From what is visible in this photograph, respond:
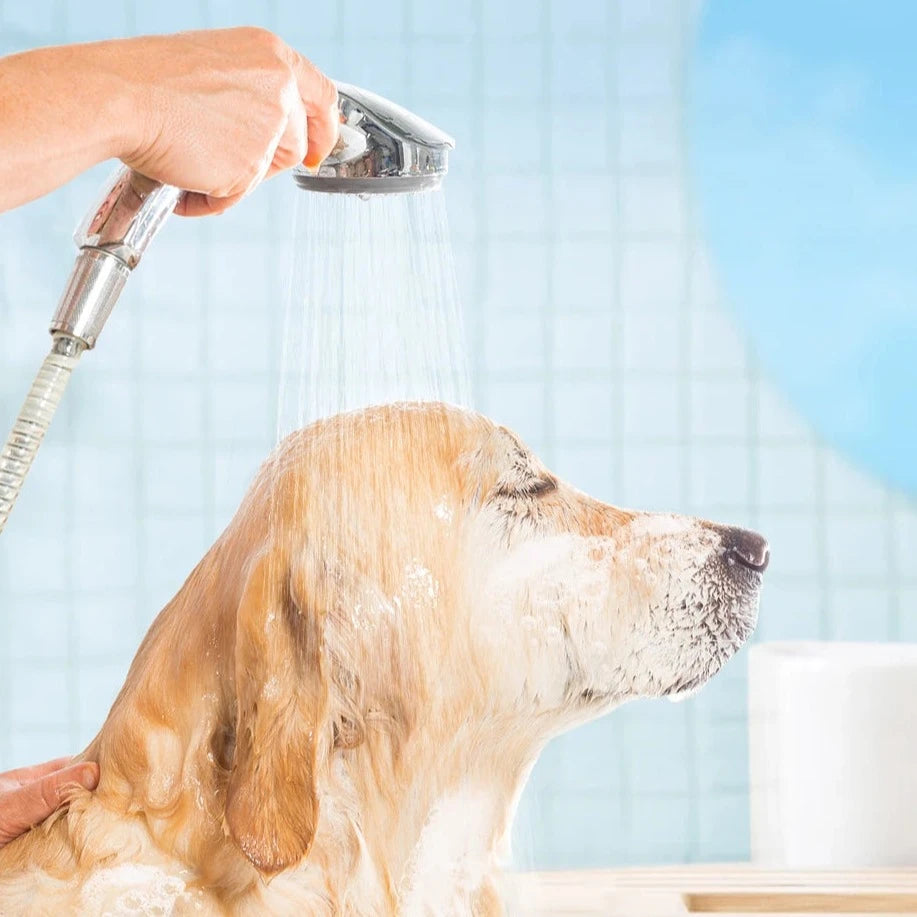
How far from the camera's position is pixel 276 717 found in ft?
2.62

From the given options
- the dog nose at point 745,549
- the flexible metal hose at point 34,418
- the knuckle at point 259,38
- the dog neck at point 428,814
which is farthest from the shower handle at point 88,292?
the dog nose at point 745,549

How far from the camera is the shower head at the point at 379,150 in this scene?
80 centimetres

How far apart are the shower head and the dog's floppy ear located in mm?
244

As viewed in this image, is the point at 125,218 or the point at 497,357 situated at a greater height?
the point at 497,357

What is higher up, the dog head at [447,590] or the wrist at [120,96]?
the wrist at [120,96]

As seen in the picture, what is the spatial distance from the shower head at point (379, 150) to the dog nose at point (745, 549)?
33 centimetres

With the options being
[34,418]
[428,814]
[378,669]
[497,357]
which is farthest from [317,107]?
[497,357]

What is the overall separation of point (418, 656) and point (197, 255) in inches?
68.3

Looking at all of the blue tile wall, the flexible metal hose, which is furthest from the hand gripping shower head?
the blue tile wall

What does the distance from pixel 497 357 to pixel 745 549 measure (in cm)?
155

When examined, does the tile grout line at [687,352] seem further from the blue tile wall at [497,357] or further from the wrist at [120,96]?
the wrist at [120,96]

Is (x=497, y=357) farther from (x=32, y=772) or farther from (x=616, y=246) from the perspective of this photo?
(x=32, y=772)

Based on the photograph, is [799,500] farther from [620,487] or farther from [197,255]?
[197,255]

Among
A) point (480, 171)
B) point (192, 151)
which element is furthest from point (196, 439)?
point (192, 151)
